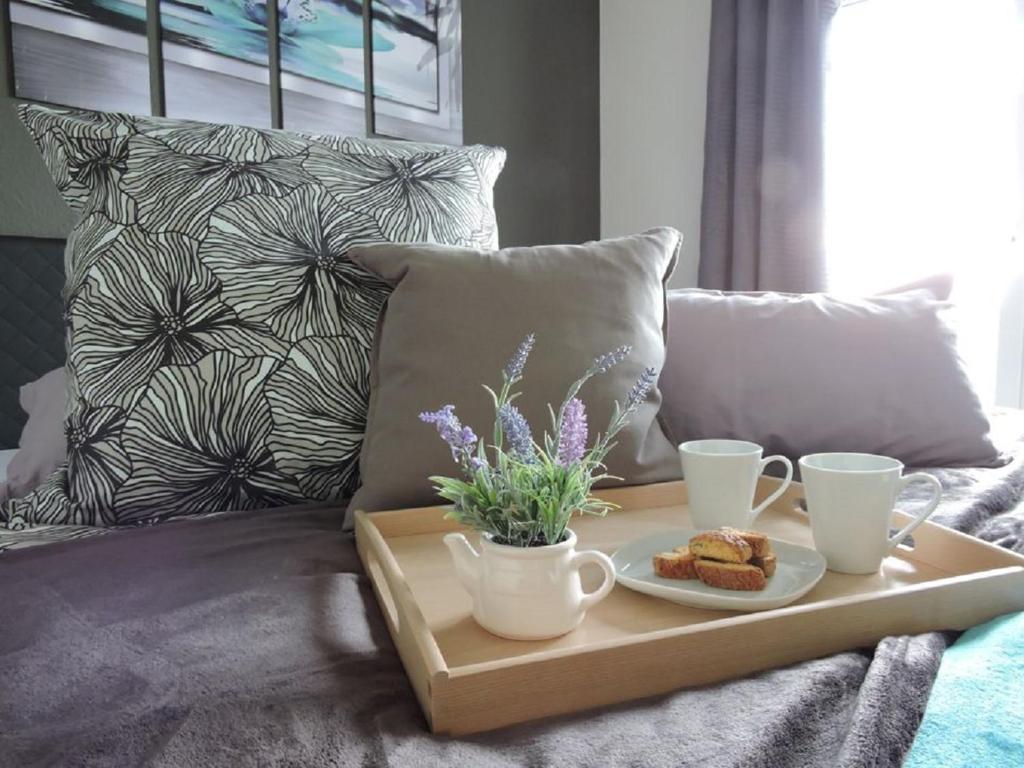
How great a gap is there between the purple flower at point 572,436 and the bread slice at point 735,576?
17 centimetres

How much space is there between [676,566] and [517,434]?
0.20 meters

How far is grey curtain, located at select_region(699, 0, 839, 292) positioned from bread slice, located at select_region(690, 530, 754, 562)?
218cm

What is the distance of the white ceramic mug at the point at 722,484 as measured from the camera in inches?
31.3

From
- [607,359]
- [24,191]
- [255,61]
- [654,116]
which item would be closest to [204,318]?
[607,359]

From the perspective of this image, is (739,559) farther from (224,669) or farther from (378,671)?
(224,669)

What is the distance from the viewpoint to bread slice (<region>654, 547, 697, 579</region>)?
26.2 inches

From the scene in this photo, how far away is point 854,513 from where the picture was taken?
699 mm

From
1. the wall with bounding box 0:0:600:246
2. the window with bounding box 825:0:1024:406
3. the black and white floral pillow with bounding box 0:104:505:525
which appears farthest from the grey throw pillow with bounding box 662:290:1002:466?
the wall with bounding box 0:0:600:246

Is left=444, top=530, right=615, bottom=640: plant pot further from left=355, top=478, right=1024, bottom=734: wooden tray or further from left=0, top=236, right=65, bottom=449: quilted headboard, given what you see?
left=0, top=236, right=65, bottom=449: quilted headboard

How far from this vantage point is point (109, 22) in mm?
1922

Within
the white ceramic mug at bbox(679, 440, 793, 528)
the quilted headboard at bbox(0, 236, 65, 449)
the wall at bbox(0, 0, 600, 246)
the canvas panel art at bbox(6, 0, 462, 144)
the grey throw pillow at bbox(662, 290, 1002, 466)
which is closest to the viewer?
the white ceramic mug at bbox(679, 440, 793, 528)

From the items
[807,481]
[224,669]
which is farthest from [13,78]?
[807,481]

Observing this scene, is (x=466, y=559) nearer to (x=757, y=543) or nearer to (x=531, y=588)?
(x=531, y=588)

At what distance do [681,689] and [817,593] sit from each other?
207mm
